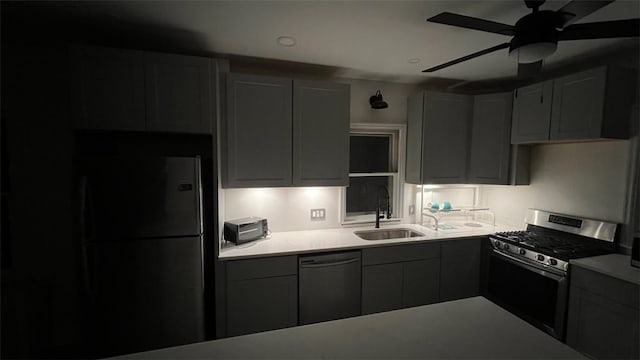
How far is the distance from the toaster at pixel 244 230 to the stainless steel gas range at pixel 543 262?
2177 mm

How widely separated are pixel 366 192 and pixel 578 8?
7.62ft

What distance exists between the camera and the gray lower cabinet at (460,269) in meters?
2.78

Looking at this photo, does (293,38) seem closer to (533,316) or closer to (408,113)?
(408,113)

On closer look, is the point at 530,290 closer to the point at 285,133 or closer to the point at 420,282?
the point at 420,282

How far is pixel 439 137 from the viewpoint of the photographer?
9.86 feet

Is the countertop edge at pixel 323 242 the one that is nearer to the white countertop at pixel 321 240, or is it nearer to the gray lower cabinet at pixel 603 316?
the white countertop at pixel 321 240

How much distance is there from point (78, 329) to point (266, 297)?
1.25 meters

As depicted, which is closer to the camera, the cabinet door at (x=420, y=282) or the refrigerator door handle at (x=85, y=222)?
the refrigerator door handle at (x=85, y=222)

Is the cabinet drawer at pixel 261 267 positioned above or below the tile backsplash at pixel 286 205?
below

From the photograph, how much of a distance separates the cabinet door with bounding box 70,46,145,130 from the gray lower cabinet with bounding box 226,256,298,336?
4.19ft


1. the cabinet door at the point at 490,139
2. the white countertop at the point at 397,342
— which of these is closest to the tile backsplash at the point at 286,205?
the cabinet door at the point at 490,139

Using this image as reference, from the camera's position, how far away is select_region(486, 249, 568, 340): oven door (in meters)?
2.22

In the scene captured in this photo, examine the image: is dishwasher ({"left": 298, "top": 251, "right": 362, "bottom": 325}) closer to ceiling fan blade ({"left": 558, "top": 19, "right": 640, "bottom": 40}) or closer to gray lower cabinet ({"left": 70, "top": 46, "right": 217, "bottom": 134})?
gray lower cabinet ({"left": 70, "top": 46, "right": 217, "bottom": 134})

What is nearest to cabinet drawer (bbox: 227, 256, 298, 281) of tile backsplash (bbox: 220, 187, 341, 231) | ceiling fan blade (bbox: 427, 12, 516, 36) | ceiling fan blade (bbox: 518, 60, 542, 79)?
tile backsplash (bbox: 220, 187, 341, 231)
